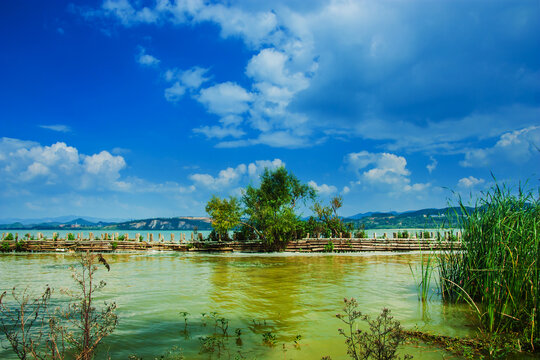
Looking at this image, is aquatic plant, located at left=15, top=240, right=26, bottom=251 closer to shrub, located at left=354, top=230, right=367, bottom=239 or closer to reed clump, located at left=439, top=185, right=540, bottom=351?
shrub, located at left=354, top=230, right=367, bottom=239

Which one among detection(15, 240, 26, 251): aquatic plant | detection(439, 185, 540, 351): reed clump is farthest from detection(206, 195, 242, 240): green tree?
detection(439, 185, 540, 351): reed clump

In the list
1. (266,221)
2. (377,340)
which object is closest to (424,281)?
(377,340)

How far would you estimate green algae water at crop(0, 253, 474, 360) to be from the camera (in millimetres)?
7078

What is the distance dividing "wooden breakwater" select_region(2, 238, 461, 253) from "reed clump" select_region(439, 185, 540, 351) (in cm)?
2509

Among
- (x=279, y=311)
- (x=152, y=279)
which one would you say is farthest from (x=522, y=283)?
(x=152, y=279)

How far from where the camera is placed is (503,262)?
7.32 meters

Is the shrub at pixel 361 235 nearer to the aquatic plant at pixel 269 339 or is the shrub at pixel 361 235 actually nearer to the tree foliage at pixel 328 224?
the tree foliage at pixel 328 224

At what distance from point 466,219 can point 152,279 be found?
14.7 metres

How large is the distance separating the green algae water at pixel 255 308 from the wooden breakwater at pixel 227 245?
16225 mm

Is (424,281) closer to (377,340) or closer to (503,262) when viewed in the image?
(503,262)

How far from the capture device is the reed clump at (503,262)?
6796 millimetres

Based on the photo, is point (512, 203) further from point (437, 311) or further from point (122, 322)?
point (122, 322)

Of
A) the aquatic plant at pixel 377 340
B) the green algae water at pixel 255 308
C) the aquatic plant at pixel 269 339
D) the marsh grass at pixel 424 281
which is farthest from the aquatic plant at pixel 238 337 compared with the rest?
the marsh grass at pixel 424 281

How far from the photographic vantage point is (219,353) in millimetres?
6730
